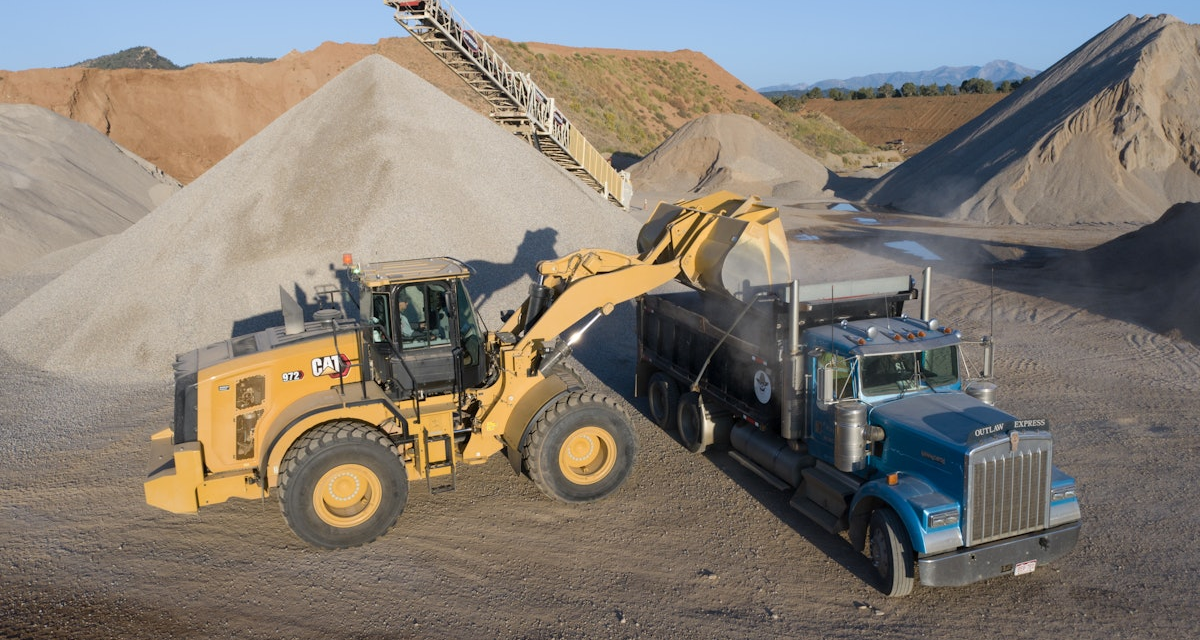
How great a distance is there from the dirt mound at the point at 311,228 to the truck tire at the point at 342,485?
795 cm

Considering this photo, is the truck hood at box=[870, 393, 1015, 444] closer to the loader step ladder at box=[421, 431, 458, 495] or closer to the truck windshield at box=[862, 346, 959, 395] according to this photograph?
the truck windshield at box=[862, 346, 959, 395]

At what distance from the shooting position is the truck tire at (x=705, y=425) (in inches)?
435

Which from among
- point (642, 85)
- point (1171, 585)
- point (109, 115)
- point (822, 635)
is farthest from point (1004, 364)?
point (642, 85)

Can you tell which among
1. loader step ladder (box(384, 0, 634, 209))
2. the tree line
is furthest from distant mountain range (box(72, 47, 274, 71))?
loader step ladder (box(384, 0, 634, 209))

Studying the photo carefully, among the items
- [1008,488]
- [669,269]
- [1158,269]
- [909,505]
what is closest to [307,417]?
[669,269]

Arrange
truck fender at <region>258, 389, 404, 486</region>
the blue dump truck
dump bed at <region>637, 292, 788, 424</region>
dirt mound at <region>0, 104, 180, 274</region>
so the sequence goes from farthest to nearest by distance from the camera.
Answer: dirt mound at <region>0, 104, 180, 274</region>, dump bed at <region>637, 292, 788, 424</region>, truck fender at <region>258, 389, 404, 486</region>, the blue dump truck

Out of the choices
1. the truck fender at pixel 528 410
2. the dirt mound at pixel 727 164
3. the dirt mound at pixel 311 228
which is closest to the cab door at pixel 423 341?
the truck fender at pixel 528 410

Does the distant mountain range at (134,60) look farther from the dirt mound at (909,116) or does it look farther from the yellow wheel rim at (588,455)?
the yellow wheel rim at (588,455)

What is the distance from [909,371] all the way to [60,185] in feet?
127

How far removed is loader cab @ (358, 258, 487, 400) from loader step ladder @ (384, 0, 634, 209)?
1482 centimetres

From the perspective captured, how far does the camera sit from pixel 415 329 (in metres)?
9.28

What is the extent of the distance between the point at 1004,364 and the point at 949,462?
350 inches

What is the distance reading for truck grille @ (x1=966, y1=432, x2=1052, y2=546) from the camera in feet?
24.2

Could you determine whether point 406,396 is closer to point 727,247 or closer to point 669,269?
point 669,269
